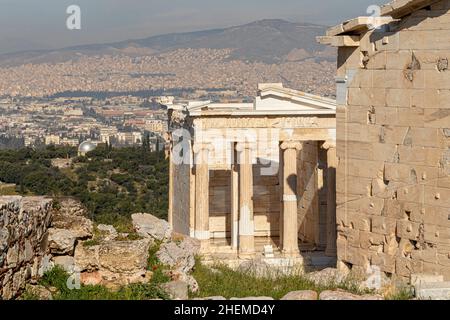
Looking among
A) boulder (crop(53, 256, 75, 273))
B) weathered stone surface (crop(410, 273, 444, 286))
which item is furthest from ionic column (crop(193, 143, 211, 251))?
boulder (crop(53, 256, 75, 273))

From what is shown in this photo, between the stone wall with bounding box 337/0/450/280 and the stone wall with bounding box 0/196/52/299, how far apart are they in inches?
258

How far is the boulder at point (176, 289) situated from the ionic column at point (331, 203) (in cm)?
1287

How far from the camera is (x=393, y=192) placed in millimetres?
16578

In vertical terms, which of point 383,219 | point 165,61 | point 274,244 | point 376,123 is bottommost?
point 274,244

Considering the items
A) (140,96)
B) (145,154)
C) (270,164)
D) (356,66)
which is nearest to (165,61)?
(140,96)

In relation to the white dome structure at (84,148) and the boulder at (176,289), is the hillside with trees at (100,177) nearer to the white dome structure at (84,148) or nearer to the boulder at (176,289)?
the white dome structure at (84,148)

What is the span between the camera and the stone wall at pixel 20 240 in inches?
413

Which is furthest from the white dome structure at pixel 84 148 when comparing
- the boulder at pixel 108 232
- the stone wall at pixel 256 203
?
the boulder at pixel 108 232

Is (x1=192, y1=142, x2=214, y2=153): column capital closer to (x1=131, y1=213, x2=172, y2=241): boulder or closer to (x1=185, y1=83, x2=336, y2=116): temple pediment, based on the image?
(x1=185, y1=83, x2=336, y2=116): temple pediment

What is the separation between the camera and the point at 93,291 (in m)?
11.7

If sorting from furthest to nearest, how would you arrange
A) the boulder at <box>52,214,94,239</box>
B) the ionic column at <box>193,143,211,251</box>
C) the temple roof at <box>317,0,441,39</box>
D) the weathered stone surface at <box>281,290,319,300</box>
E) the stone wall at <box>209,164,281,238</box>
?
the stone wall at <box>209,164,281,238</box> → the ionic column at <box>193,143,211,251</box> → the temple roof at <box>317,0,441,39</box> → the boulder at <box>52,214,94,239</box> → the weathered stone surface at <box>281,290,319,300</box>

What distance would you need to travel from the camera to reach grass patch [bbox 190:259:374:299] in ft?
39.9

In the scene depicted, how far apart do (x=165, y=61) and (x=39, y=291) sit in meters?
165

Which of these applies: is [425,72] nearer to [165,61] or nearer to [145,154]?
[145,154]
